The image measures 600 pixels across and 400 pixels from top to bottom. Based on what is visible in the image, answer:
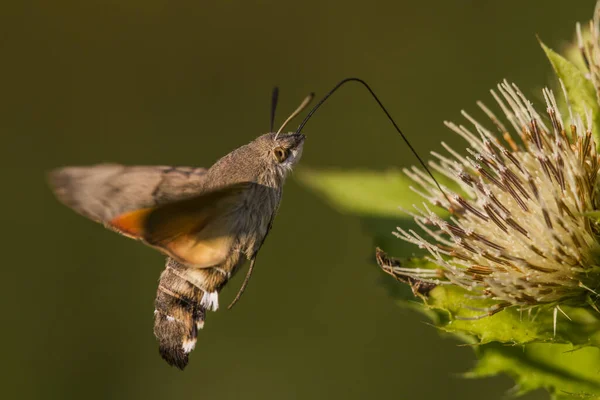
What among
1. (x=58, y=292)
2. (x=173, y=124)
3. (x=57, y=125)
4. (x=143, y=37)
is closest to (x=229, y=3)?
(x=143, y=37)

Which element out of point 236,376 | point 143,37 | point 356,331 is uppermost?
point 143,37

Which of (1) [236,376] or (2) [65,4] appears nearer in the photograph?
(1) [236,376]

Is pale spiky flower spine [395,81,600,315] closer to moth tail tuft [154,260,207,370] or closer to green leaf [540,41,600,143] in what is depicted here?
green leaf [540,41,600,143]

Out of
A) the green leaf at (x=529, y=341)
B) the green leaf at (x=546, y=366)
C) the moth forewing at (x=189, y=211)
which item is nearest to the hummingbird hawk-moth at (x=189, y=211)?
the moth forewing at (x=189, y=211)

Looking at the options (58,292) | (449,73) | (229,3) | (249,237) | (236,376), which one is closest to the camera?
(249,237)

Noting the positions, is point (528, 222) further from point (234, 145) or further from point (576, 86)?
point (234, 145)

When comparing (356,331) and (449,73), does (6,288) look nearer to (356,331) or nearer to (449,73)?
(356,331)

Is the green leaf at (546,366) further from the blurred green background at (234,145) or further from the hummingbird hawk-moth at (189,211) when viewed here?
the blurred green background at (234,145)
